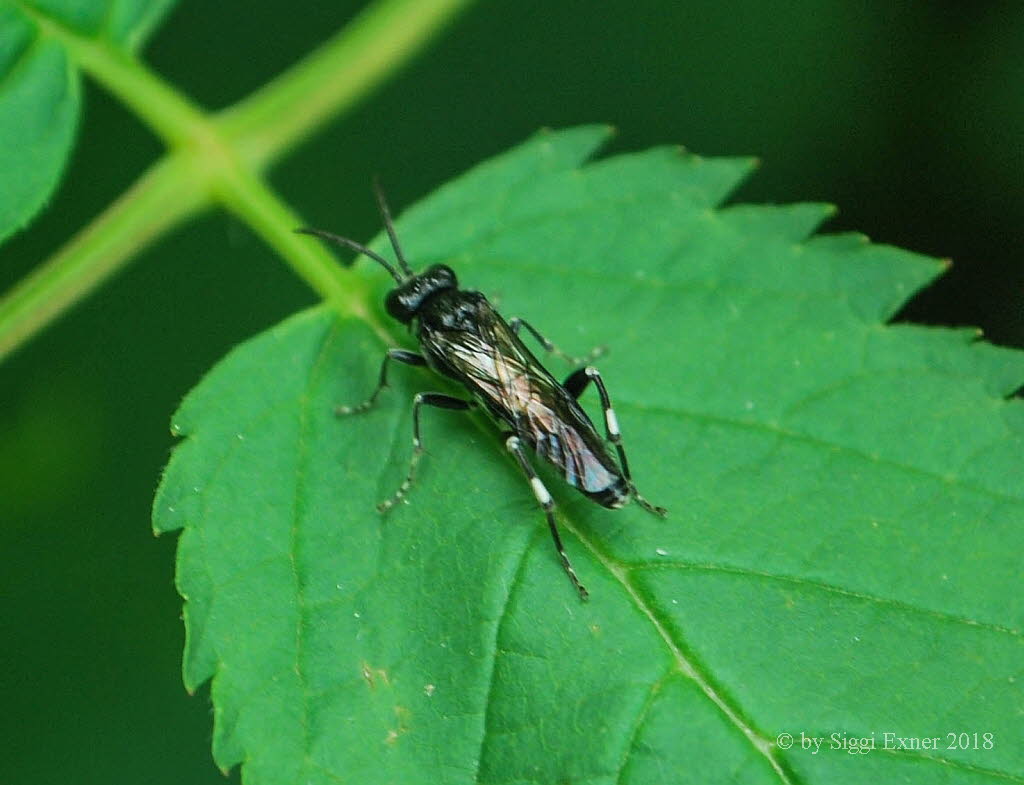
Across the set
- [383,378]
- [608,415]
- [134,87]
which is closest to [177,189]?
[134,87]

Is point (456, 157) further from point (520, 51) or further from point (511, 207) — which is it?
point (511, 207)

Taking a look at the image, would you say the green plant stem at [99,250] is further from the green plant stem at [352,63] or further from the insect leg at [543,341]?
the insect leg at [543,341]

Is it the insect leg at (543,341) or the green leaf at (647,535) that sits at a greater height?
the insect leg at (543,341)

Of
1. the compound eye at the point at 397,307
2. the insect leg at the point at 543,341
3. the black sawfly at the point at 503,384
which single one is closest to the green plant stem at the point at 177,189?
the compound eye at the point at 397,307

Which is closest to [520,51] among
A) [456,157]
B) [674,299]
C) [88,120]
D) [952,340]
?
[456,157]

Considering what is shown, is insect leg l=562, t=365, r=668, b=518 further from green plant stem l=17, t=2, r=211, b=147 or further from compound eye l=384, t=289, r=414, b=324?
green plant stem l=17, t=2, r=211, b=147

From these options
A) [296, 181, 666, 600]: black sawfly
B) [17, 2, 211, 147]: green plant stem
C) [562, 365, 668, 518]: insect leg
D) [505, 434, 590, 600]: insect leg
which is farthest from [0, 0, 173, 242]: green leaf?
[562, 365, 668, 518]: insect leg

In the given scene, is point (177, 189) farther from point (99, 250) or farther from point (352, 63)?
point (352, 63)

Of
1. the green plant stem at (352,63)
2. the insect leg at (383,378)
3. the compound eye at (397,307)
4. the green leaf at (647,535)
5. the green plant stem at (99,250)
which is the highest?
the green plant stem at (352,63)
